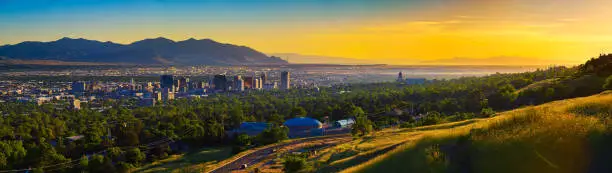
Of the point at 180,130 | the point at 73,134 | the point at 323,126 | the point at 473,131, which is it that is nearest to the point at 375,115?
the point at 323,126

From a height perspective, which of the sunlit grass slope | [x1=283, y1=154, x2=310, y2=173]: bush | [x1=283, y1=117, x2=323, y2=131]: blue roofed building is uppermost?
the sunlit grass slope

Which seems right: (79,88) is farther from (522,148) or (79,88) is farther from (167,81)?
(522,148)

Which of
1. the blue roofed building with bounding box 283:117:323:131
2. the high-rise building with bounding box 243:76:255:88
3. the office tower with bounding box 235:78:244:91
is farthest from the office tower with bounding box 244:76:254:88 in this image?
the blue roofed building with bounding box 283:117:323:131

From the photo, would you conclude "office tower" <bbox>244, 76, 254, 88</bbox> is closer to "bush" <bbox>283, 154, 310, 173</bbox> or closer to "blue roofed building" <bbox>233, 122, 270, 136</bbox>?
"blue roofed building" <bbox>233, 122, 270, 136</bbox>

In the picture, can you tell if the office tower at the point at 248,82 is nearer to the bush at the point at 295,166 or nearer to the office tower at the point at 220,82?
the office tower at the point at 220,82

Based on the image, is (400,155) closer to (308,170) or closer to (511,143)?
(511,143)

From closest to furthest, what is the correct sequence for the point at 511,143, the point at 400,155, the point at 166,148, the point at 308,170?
1. the point at 511,143
2. the point at 400,155
3. the point at 308,170
4. the point at 166,148

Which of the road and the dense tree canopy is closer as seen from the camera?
the road

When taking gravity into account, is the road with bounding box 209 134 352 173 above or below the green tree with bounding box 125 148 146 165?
above

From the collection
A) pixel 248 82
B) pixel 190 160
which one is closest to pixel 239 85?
pixel 248 82
